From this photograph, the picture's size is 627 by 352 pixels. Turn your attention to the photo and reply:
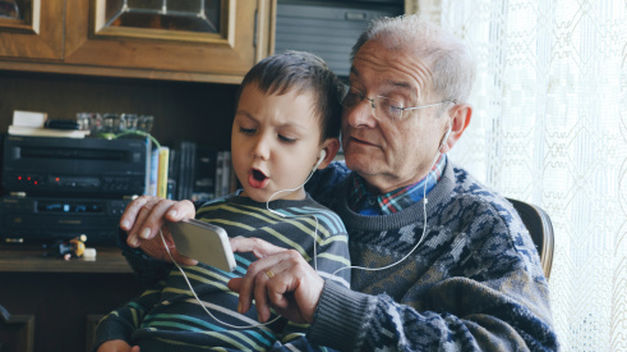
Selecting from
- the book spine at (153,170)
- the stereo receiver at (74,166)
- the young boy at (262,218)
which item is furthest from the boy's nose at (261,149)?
the book spine at (153,170)

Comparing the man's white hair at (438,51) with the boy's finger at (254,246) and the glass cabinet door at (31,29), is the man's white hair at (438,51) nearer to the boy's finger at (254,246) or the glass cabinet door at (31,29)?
the boy's finger at (254,246)

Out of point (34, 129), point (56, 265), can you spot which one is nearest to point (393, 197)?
point (56, 265)

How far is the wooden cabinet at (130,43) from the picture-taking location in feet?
6.46

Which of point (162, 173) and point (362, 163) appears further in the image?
point (162, 173)

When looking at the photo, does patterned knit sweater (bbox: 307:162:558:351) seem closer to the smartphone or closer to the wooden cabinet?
the smartphone

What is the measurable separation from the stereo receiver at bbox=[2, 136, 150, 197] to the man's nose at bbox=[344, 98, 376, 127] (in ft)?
3.45

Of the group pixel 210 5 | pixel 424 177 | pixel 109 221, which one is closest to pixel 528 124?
pixel 424 177

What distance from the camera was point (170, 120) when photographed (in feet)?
8.10

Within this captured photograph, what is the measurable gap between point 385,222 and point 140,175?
111 centimetres

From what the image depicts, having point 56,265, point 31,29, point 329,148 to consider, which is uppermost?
point 31,29

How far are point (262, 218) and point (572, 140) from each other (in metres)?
0.74

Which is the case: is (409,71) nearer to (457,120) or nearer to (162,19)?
(457,120)

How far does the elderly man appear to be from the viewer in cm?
82

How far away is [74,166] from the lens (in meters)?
1.95
